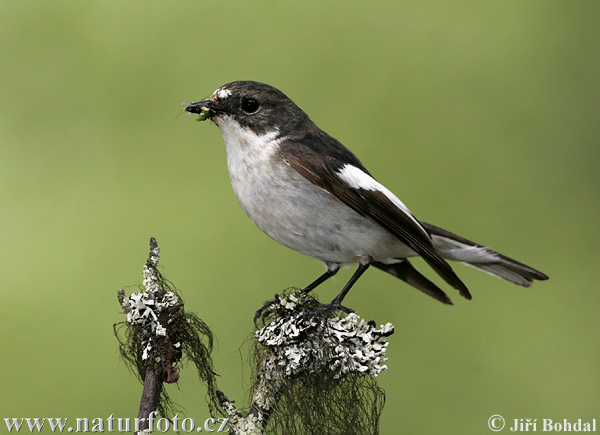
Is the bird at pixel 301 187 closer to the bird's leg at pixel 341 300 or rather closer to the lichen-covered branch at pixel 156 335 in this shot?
the bird's leg at pixel 341 300

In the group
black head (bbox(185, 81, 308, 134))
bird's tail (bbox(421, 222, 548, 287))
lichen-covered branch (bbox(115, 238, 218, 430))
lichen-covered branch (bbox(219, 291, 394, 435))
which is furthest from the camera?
bird's tail (bbox(421, 222, 548, 287))

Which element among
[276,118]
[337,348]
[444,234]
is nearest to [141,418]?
[337,348]

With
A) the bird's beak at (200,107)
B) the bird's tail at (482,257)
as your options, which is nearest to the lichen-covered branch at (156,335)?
the bird's beak at (200,107)

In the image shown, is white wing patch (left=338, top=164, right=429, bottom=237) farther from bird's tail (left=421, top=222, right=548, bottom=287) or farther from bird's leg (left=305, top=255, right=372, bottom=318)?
bird's tail (left=421, top=222, right=548, bottom=287)

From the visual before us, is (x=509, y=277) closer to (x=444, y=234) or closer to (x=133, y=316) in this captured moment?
(x=444, y=234)

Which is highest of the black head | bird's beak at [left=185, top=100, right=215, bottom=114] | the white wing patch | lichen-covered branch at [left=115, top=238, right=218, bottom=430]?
the black head

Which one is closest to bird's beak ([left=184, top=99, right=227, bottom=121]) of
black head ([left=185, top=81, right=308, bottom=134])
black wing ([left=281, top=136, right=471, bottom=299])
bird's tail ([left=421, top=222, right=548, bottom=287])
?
black head ([left=185, top=81, right=308, bottom=134])

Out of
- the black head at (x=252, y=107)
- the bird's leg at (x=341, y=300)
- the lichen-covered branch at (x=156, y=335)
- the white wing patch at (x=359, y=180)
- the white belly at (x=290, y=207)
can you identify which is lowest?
the lichen-covered branch at (x=156, y=335)

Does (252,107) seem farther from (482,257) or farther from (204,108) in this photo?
(482,257)

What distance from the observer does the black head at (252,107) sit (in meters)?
2.36

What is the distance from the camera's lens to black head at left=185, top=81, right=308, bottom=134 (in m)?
2.36

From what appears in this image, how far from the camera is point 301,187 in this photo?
2324mm

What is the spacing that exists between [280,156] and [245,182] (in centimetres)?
17

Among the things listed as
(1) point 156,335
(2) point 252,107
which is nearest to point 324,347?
(1) point 156,335
